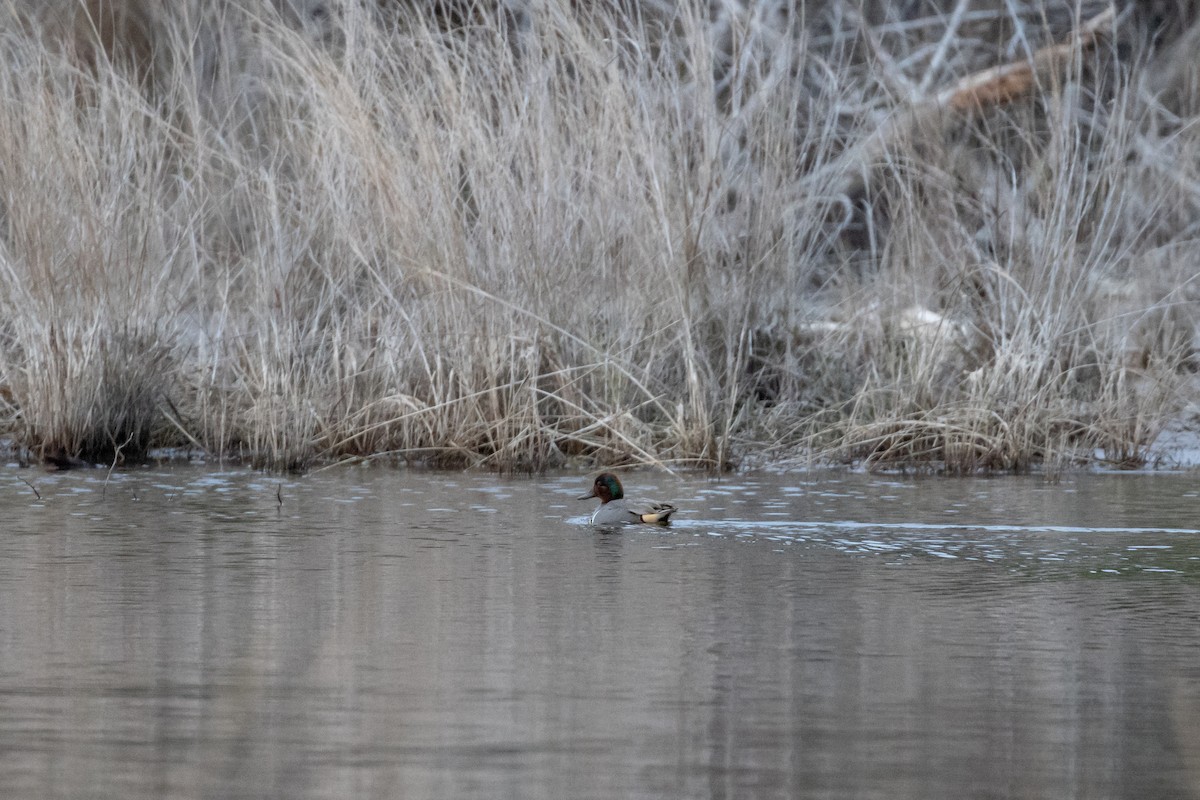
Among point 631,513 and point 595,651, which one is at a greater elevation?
point 631,513

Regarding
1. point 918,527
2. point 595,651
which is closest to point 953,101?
point 918,527

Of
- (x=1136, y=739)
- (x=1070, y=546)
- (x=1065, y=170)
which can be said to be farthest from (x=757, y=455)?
(x=1136, y=739)

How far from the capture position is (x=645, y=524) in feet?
22.7

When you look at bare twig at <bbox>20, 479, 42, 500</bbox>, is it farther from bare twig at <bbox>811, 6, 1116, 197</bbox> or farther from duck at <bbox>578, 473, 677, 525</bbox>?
bare twig at <bbox>811, 6, 1116, 197</bbox>

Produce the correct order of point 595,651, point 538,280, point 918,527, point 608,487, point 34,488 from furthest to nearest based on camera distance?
point 538,280, point 34,488, point 608,487, point 918,527, point 595,651

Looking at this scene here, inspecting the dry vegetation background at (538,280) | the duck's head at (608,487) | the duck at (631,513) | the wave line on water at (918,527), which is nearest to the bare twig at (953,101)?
the dry vegetation background at (538,280)

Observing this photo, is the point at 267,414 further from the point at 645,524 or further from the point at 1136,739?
the point at 1136,739

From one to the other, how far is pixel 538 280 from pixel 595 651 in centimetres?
483

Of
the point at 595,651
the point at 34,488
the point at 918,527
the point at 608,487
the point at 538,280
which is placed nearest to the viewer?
the point at 595,651

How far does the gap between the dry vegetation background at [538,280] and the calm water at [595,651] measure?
160 centimetres

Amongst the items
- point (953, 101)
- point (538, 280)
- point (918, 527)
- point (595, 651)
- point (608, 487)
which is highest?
point (953, 101)

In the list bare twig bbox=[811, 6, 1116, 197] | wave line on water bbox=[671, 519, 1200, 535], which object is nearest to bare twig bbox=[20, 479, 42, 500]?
wave line on water bbox=[671, 519, 1200, 535]

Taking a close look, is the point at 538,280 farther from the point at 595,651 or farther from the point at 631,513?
the point at 595,651

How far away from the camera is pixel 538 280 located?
9.14 metres
